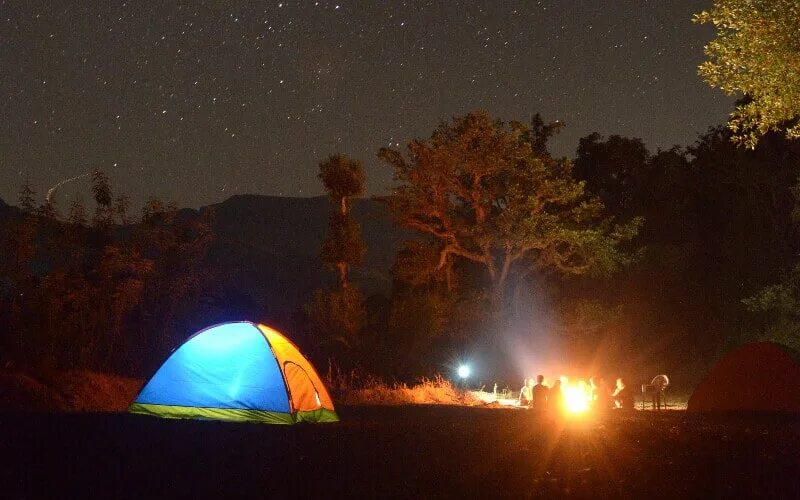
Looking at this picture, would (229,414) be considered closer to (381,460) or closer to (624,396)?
(381,460)

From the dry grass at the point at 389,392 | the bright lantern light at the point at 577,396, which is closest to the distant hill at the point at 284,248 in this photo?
the dry grass at the point at 389,392

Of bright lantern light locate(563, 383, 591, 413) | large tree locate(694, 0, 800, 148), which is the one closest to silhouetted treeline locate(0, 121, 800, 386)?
bright lantern light locate(563, 383, 591, 413)

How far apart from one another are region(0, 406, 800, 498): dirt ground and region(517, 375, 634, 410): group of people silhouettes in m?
5.33

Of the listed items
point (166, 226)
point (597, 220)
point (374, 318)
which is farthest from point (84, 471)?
point (597, 220)

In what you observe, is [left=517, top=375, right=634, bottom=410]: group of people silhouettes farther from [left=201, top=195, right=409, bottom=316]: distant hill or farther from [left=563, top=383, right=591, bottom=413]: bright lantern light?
[left=201, top=195, right=409, bottom=316]: distant hill

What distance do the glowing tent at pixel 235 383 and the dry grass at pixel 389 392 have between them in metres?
6.35

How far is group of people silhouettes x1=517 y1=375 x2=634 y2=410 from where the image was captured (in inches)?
787

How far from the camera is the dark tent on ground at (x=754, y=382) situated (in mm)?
18531

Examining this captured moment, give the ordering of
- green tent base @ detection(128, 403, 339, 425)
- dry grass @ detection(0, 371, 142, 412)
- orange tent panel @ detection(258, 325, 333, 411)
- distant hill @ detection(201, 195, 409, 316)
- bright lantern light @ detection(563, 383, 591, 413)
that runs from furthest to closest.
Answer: distant hill @ detection(201, 195, 409, 316) → bright lantern light @ detection(563, 383, 591, 413) → dry grass @ detection(0, 371, 142, 412) → orange tent panel @ detection(258, 325, 333, 411) → green tent base @ detection(128, 403, 339, 425)

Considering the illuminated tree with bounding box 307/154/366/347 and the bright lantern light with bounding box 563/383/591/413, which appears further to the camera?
the illuminated tree with bounding box 307/154/366/347

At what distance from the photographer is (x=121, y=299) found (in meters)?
23.4

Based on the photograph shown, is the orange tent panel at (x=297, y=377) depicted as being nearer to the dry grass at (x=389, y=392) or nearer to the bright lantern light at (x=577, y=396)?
the dry grass at (x=389, y=392)

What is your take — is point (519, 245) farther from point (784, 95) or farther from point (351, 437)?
point (351, 437)

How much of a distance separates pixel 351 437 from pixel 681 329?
109 feet
